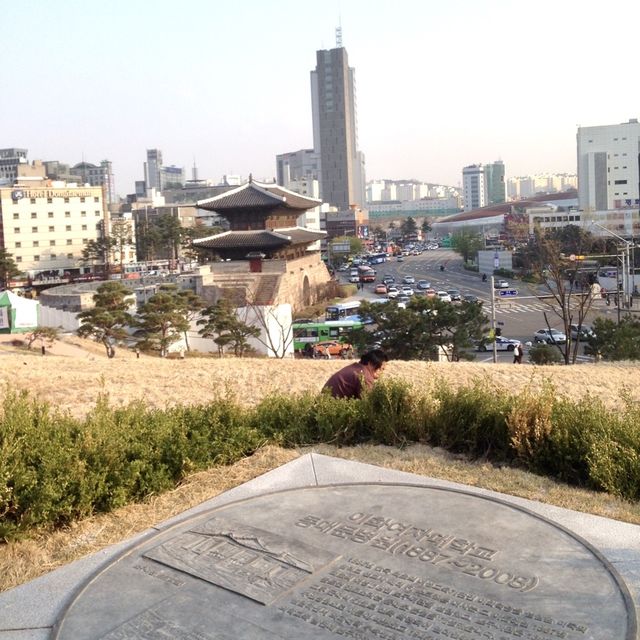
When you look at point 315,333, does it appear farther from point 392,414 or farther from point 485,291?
point 392,414

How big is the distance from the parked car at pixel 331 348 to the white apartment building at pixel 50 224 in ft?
112

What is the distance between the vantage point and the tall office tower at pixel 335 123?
138m

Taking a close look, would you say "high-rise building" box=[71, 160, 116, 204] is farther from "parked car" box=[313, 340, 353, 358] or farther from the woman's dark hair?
the woman's dark hair

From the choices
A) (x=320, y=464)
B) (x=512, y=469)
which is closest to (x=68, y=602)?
(x=320, y=464)

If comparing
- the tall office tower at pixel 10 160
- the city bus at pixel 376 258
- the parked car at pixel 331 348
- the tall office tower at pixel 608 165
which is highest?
the tall office tower at pixel 10 160

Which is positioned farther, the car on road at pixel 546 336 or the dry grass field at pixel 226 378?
the car on road at pixel 546 336

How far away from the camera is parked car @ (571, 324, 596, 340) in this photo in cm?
2274

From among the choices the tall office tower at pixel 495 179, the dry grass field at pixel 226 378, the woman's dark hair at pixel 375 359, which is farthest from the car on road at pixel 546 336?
the tall office tower at pixel 495 179

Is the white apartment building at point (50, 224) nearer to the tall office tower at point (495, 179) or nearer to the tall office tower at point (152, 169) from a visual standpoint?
the tall office tower at point (152, 169)

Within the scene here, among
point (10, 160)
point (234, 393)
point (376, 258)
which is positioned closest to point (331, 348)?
point (234, 393)

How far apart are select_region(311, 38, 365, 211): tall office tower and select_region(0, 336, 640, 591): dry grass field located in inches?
4967

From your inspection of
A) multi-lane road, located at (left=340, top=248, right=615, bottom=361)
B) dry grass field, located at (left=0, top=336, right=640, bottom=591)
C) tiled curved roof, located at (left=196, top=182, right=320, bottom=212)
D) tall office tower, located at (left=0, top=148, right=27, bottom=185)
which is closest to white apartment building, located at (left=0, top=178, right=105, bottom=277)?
tiled curved roof, located at (left=196, top=182, right=320, bottom=212)

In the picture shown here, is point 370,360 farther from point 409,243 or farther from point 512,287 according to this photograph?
point 409,243

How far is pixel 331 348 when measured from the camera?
29.9 meters
